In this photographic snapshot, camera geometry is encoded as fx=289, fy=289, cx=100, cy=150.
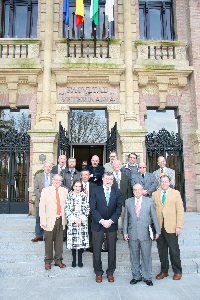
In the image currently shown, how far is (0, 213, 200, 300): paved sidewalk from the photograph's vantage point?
4359 mm

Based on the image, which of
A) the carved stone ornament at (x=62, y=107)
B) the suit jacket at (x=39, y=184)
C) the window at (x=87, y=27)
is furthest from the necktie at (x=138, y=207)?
the window at (x=87, y=27)

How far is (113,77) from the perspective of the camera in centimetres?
1123

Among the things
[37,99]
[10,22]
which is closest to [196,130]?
[37,99]

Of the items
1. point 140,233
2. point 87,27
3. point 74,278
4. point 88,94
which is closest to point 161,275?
point 140,233

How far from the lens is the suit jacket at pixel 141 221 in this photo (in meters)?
4.89

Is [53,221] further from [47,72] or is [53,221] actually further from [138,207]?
[47,72]

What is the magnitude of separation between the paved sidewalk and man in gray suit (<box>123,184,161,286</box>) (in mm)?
217

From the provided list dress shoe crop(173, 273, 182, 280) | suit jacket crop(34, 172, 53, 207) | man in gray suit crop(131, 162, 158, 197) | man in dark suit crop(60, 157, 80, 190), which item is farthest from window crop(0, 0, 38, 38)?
dress shoe crop(173, 273, 182, 280)

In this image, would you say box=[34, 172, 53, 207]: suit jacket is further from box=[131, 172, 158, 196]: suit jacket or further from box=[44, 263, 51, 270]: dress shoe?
box=[131, 172, 158, 196]: suit jacket

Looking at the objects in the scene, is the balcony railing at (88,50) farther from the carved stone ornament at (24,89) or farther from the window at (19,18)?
the window at (19,18)

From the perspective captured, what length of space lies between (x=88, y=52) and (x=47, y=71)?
176 cm

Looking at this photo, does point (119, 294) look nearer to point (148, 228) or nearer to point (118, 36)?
point (148, 228)

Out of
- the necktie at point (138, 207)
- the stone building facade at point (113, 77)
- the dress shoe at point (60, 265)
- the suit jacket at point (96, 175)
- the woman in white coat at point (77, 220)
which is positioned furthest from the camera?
the stone building facade at point (113, 77)

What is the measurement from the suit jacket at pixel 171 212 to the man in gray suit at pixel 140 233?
269mm
